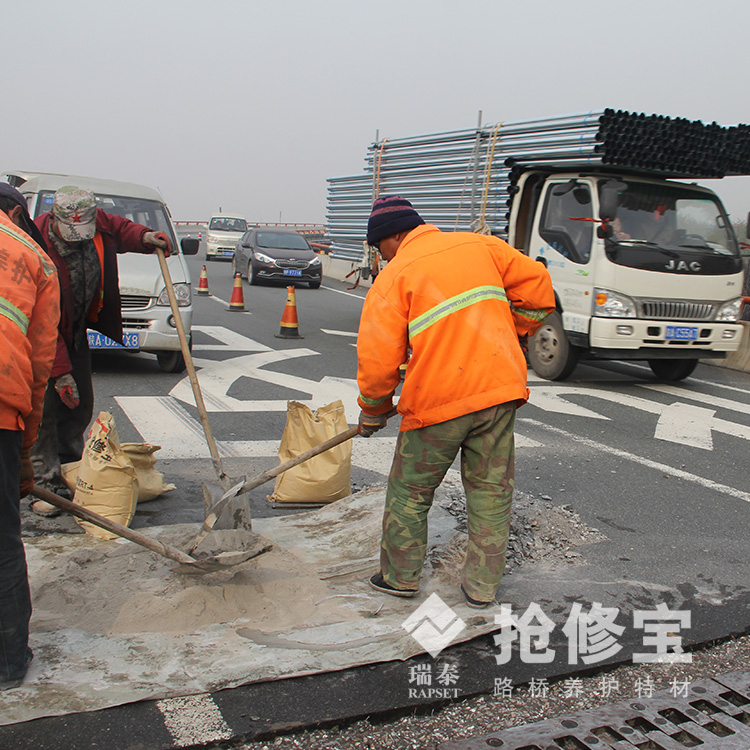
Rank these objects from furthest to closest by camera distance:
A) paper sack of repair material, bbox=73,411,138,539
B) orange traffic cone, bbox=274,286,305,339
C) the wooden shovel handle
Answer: orange traffic cone, bbox=274,286,305,339 → paper sack of repair material, bbox=73,411,138,539 → the wooden shovel handle

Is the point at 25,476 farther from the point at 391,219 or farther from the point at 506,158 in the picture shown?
the point at 506,158

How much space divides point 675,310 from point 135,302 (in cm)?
578

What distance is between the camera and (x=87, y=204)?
4.14 metres

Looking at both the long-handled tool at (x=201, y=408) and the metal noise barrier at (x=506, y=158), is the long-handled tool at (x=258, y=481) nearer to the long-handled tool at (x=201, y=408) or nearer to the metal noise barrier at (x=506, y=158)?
the long-handled tool at (x=201, y=408)

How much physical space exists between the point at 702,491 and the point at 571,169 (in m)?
4.73

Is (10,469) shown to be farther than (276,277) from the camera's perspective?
No

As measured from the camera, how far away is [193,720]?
2.54 meters

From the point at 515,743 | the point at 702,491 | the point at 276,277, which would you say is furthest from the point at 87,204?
the point at 276,277

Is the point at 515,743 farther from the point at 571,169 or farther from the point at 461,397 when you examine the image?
the point at 571,169

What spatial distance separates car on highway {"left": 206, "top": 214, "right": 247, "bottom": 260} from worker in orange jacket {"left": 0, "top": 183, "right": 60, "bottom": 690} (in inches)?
1066

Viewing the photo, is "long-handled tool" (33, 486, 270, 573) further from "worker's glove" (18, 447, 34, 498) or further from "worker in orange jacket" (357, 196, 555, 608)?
"worker in orange jacket" (357, 196, 555, 608)

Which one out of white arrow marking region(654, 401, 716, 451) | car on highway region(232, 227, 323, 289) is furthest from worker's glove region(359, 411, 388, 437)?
car on highway region(232, 227, 323, 289)

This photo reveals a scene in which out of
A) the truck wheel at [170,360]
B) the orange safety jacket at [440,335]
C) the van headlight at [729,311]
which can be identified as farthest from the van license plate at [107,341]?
the van headlight at [729,311]

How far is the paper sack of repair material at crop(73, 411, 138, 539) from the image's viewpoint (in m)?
4.10
